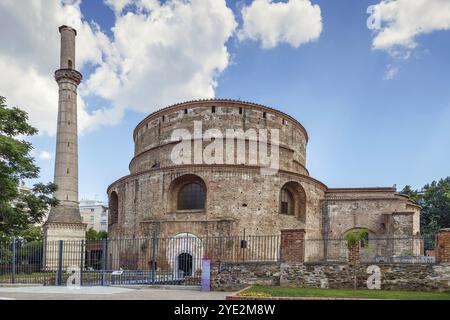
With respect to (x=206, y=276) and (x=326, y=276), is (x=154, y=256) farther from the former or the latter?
(x=326, y=276)

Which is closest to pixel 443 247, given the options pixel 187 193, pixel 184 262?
pixel 184 262

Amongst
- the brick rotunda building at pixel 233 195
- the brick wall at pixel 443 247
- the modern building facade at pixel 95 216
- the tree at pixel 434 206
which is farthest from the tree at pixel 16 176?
the modern building facade at pixel 95 216

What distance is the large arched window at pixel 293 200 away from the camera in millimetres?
25312

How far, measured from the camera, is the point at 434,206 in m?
43.3

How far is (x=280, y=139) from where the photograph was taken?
28391mm

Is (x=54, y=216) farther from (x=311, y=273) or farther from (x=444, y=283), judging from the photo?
(x=444, y=283)

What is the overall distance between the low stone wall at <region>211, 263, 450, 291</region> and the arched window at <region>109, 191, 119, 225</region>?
16.3 metres

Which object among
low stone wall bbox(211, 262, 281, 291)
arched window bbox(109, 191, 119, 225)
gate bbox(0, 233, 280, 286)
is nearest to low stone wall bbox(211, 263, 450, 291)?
low stone wall bbox(211, 262, 281, 291)

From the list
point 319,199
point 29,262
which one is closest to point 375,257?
point 319,199

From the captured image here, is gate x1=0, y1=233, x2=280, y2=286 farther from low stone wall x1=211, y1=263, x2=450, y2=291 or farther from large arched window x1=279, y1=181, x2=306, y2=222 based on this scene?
large arched window x1=279, y1=181, x2=306, y2=222

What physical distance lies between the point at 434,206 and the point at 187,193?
30725mm

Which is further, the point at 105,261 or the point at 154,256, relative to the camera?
the point at 105,261

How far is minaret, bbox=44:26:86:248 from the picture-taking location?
103ft

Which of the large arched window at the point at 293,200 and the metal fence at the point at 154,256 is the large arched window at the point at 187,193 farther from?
the large arched window at the point at 293,200
